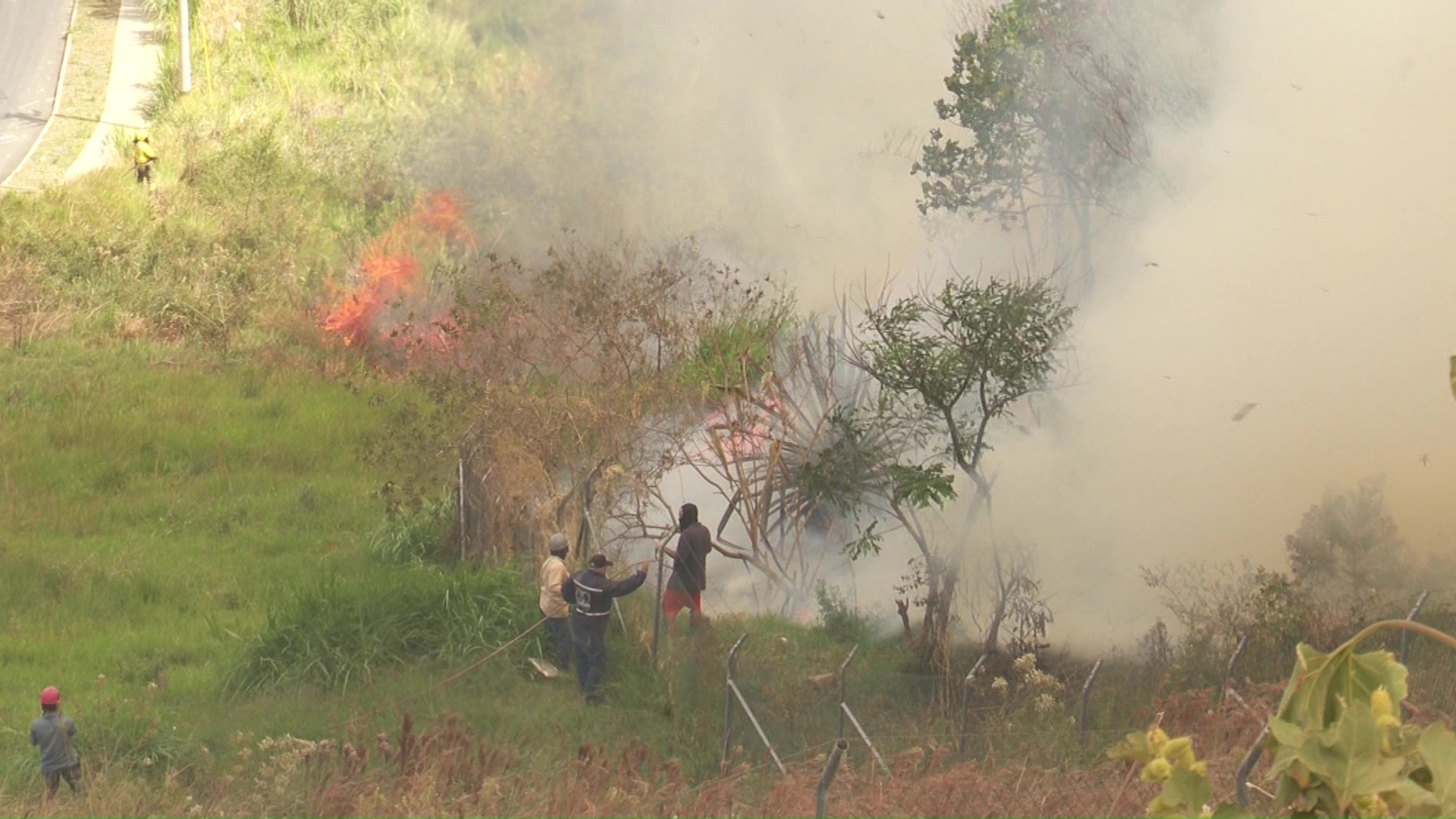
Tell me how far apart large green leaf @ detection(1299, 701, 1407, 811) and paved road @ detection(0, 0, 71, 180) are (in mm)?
22267

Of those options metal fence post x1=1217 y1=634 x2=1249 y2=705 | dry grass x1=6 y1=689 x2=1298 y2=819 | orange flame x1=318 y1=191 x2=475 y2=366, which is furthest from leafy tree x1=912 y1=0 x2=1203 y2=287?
dry grass x1=6 y1=689 x2=1298 y2=819

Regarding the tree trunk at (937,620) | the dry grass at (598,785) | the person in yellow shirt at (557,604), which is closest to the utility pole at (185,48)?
the person in yellow shirt at (557,604)

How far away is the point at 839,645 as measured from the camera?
32.7ft

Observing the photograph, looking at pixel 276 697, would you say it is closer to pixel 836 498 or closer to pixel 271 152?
pixel 836 498

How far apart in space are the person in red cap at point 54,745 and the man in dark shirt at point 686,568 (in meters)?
3.54

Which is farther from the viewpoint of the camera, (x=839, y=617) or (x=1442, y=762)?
(x=839, y=617)

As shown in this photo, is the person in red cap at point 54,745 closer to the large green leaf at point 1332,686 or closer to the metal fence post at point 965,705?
the metal fence post at point 965,705

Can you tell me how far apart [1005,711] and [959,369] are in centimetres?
242

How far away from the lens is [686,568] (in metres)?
10.1

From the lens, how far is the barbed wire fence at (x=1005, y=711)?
780 centimetres

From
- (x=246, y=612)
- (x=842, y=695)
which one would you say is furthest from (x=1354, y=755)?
(x=246, y=612)

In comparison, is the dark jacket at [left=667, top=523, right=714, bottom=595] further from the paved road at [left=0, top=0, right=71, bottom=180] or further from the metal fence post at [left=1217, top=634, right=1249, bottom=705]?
the paved road at [left=0, top=0, right=71, bottom=180]

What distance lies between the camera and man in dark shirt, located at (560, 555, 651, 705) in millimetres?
9742

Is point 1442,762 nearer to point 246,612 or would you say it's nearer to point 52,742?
point 52,742
